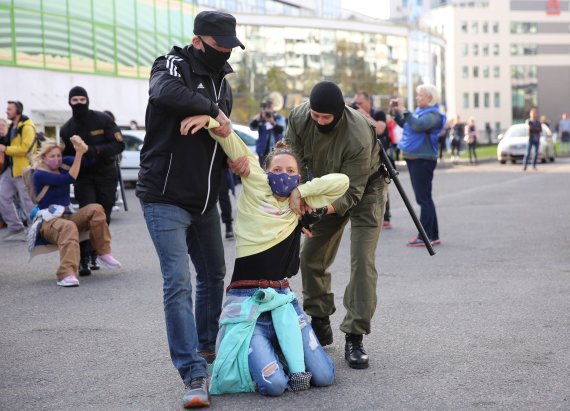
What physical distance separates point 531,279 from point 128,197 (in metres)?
16.0

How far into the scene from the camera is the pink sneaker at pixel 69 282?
9.31 m

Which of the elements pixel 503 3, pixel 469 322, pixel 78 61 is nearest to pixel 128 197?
pixel 78 61

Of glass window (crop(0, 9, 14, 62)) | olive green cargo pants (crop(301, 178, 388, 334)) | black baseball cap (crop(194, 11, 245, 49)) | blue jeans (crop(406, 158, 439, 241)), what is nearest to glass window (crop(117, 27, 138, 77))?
glass window (crop(0, 9, 14, 62))

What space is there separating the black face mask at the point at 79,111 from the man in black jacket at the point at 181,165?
5143mm

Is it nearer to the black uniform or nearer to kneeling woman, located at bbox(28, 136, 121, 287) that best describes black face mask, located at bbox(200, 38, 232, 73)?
kneeling woman, located at bbox(28, 136, 121, 287)

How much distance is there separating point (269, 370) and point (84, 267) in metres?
5.44

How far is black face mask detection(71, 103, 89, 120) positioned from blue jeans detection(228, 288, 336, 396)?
5256 mm

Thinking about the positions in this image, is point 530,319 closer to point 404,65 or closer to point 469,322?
point 469,322

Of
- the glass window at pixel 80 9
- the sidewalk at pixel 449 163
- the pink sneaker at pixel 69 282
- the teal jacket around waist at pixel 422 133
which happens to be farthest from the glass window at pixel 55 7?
the pink sneaker at pixel 69 282

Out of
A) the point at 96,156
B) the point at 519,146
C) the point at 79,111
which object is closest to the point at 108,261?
the point at 96,156

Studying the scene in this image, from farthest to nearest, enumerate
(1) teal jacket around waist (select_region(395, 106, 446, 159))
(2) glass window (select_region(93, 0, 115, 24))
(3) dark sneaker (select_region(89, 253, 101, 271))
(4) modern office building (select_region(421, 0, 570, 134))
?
(4) modern office building (select_region(421, 0, 570, 134)) → (2) glass window (select_region(93, 0, 115, 24)) → (1) teal jacket around waist (select_region(395, 106, 446, 159)) → (3) dark sneaker (select_region(89, 253, 101, 271))

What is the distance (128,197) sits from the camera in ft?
77.7

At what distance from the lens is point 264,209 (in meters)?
5.43

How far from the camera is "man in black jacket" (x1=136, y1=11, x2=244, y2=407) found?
4.97 metres
